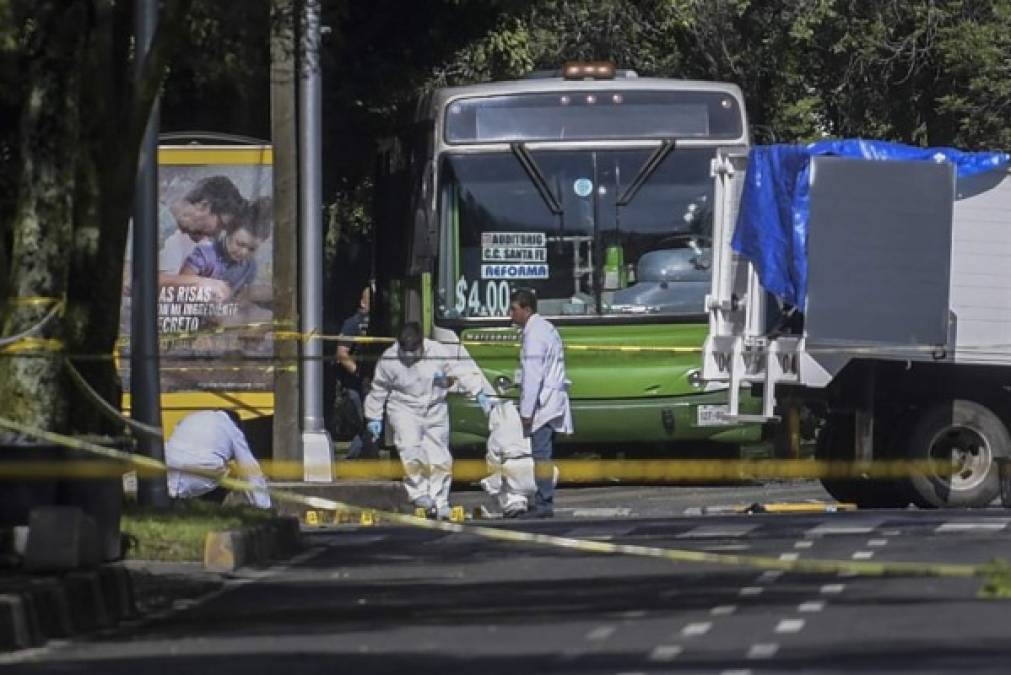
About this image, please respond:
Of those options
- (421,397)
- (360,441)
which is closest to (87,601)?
(421,397)

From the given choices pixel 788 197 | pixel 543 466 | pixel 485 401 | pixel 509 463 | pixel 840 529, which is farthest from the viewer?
pixel 485 401

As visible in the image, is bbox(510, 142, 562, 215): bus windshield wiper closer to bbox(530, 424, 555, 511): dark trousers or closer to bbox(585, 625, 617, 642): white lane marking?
bbox(530, 424, 555, 511): dark trousers

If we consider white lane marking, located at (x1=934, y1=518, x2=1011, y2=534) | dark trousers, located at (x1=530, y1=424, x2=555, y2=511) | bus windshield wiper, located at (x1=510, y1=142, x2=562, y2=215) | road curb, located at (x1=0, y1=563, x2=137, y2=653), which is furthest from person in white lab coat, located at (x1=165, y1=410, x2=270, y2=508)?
road curb, located at (x1=0, y1=563, x2=137, y2=653)

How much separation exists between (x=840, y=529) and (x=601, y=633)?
533 centimetres

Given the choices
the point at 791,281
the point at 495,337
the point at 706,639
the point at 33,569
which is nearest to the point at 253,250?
the point at 495,337

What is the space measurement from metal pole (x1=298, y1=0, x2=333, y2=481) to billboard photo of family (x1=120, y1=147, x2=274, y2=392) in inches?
39.3

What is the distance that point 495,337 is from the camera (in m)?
21.6

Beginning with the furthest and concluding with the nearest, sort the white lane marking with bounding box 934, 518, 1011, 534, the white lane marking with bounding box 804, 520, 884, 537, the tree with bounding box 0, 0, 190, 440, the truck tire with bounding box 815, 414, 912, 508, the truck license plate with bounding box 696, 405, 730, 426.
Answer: the truck license plate with bounding box 696, 405, 730, 426, the truck tire with bounding box 815, 414, 912, 508, the white lane marking with bounding box 934, 518, 1011, 534, the white lane marking with bounding box 804, 520, 884, 537, the tree with bounding box 0, 0, 190, 440

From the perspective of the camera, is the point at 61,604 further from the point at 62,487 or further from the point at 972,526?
the point at 972,526

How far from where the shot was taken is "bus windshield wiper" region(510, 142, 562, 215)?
21719mm

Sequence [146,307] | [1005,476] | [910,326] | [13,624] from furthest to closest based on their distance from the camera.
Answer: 1. [1005,476]
2. [910,326]
3. [146,307]
4. [13,624]

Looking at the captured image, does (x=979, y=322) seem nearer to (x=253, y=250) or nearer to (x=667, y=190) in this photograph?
(x=667, y=190)

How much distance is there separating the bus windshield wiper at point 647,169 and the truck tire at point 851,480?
3314 mm

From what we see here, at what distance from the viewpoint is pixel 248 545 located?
547 inches
